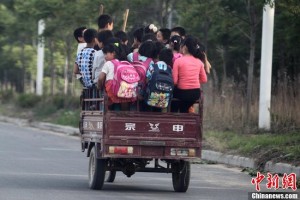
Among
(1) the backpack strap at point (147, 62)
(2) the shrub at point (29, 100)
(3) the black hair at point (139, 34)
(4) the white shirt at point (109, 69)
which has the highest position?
(3) the black hair at point (139, 34)

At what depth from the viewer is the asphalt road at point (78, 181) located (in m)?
13.6

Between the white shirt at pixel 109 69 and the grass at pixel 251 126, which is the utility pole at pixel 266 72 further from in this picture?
the white shirt at pixel 109 69

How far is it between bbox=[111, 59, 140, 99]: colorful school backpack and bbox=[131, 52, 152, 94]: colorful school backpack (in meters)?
0.13

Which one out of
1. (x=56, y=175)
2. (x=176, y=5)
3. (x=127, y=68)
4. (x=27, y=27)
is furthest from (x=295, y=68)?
(x=27, y=27)

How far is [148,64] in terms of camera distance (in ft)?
46.3

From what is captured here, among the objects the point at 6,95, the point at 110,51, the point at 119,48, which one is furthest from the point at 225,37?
the point at 6,95

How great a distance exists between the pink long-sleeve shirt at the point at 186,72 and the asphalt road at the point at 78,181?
5.30 feet

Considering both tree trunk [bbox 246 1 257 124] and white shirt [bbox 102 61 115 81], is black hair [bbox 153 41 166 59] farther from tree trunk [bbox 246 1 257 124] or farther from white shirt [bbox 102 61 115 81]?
tree trunk [bbox 246 1 257 124]

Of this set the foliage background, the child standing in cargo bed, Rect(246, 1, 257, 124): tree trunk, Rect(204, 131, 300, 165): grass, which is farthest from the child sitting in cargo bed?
Rect(246, 1, 257, 124): tree trunk

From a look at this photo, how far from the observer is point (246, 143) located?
67.8 ft

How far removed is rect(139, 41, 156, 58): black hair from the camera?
14148 millimetres

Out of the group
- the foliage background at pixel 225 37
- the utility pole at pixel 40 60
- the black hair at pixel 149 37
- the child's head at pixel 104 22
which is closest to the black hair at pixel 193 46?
the black hair at pixel 149 37

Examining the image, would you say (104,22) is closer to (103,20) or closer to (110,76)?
(103,20)

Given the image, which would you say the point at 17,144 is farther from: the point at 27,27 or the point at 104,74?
the point at 27,27
